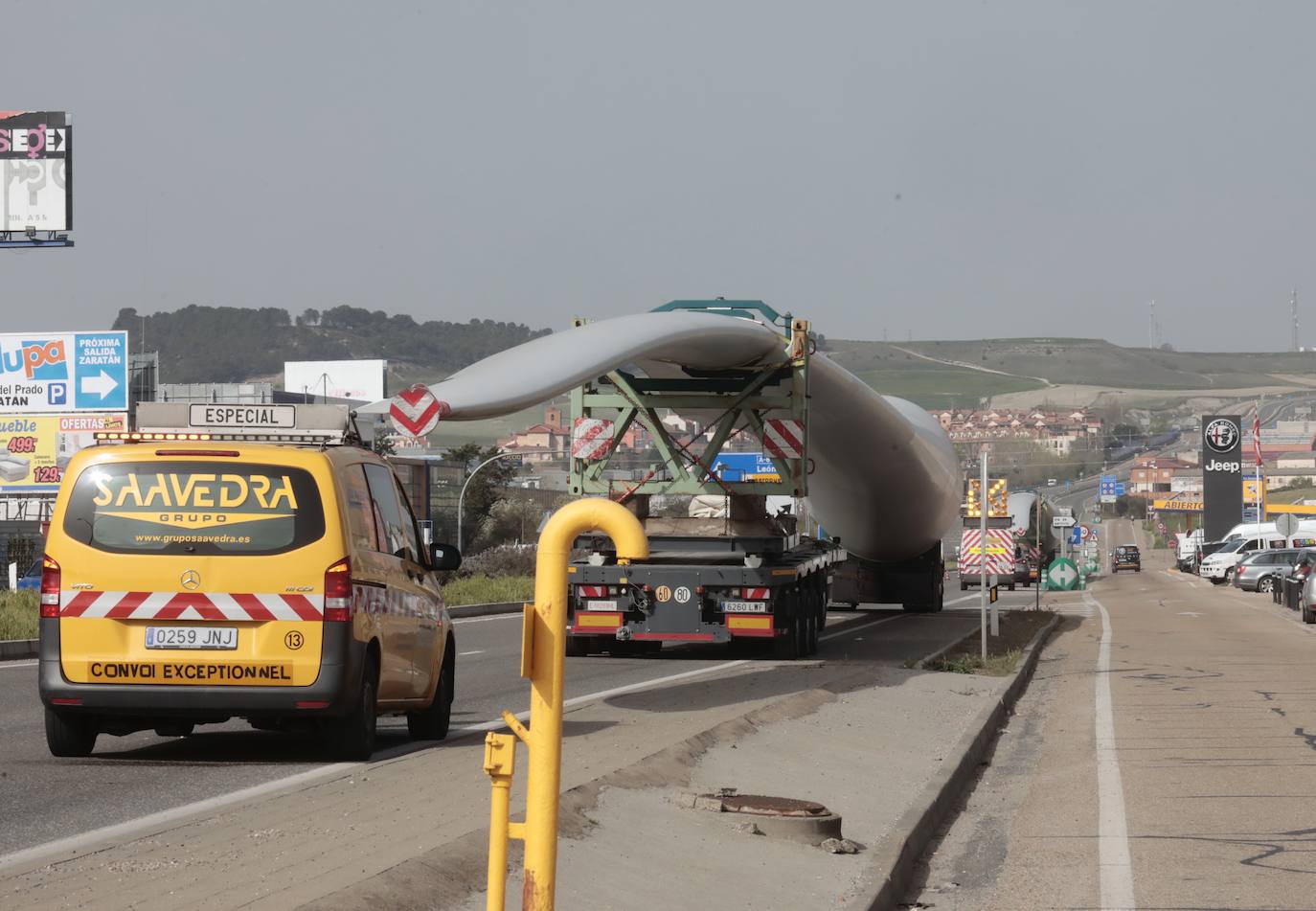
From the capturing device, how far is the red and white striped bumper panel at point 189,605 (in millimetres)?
11016

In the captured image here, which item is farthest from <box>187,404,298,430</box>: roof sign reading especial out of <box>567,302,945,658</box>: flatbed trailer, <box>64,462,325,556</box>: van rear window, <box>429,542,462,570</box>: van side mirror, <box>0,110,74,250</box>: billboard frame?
<box>0,110,74,250</box>: billboard frame

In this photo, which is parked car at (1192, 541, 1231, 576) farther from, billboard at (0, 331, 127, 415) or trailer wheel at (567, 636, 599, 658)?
trailer wheel at (567, 636, 599, 658)

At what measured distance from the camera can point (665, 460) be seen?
23.8 meters

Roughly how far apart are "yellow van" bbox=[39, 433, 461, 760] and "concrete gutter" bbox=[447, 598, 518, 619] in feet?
80.1

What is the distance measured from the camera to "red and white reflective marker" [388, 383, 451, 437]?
13.7 meters

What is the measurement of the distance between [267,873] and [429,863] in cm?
64

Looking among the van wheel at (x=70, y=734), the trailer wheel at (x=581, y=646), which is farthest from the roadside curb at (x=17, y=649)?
the van wheel at (x=70, y=734)

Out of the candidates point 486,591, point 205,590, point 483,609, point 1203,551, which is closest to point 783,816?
point 205,590

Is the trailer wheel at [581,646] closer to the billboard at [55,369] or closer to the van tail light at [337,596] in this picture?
the van tail light at [337,596]

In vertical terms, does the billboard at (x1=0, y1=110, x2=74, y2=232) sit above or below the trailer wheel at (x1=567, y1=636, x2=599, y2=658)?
above

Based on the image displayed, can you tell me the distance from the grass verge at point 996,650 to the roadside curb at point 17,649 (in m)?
11.0

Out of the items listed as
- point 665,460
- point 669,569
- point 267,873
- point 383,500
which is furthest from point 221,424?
point 665,460

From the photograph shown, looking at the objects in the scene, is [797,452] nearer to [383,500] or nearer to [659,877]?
[383,500]

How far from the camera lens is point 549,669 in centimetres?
522
